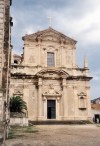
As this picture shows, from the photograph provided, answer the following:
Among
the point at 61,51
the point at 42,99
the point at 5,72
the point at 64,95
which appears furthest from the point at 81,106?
the point at 5,72

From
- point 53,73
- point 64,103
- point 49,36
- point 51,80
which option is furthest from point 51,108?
point 49,36

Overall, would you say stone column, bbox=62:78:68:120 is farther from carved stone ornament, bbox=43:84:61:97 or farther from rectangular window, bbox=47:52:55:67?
rectangular window, bbox=47:52:55:67

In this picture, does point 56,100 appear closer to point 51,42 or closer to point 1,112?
point 51,42

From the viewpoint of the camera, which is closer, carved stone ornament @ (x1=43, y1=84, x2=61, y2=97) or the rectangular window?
carved stone ornament @ (x1=43, y1=84, x2=61, y2=97)

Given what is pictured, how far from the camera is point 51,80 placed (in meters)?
36.1

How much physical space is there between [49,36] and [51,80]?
236 inches

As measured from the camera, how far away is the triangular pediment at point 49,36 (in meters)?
37.1

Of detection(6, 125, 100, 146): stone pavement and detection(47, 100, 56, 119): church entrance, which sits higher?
detection(47, 100, 56, 119): church entrance

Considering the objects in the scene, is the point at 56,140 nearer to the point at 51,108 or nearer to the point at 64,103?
the point at 64,103

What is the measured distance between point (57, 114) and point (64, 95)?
2518 millimetres

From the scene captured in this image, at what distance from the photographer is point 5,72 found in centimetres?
1403

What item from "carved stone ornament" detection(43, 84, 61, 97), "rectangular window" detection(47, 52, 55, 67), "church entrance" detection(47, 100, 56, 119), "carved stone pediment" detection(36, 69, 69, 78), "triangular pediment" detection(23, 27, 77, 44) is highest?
"triangular pediment" detection(23, 27, 77, 44)

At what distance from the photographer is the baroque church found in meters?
35.2

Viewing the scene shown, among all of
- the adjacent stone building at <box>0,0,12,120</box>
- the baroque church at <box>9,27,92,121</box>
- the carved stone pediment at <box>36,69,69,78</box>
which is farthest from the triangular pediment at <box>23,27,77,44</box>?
the adjacent stone building at <box>0,0,12,120</box>
